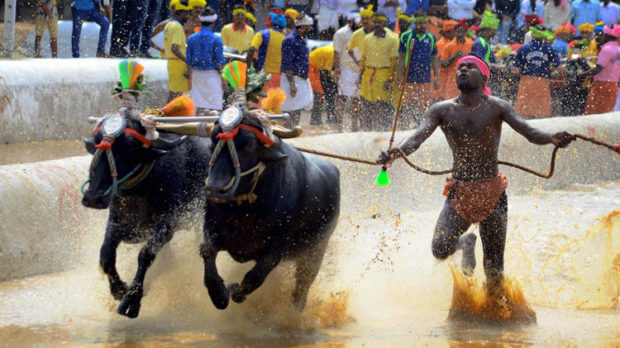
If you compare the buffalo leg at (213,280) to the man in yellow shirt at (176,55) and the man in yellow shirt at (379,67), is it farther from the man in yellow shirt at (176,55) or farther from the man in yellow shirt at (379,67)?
the man in yellow shirt at (379,67)

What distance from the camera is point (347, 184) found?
A: 11203mm

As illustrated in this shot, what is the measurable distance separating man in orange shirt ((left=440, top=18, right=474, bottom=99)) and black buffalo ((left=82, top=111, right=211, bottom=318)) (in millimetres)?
9802

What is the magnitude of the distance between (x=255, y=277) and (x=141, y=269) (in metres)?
0.78

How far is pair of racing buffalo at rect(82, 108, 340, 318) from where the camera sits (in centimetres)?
636

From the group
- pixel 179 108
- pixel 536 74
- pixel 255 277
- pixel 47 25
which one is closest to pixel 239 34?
pixel 47 25

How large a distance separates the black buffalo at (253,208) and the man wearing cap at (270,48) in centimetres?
771

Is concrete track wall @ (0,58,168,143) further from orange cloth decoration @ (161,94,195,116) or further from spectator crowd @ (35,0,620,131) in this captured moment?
orange cloth decoration @ (161,94,195,116)

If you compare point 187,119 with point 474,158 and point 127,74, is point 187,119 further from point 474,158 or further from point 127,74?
point 474,158

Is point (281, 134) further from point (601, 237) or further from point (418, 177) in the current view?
point (418, 177)

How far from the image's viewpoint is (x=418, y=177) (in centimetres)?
1183

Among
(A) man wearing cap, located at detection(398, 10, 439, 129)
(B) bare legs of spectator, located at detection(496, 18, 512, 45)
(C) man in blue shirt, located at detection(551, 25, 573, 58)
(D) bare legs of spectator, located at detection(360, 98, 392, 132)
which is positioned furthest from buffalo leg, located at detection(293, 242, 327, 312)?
(B) bare legs of spectator, located at detection(496, 18, 512, 45)

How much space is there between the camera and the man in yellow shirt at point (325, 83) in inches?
669

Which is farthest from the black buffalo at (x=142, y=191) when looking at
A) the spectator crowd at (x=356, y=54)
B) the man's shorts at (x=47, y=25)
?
the man's shorts at (x=47, y=25)

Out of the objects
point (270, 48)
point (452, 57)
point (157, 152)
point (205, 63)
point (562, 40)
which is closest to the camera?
point (157, 152)
